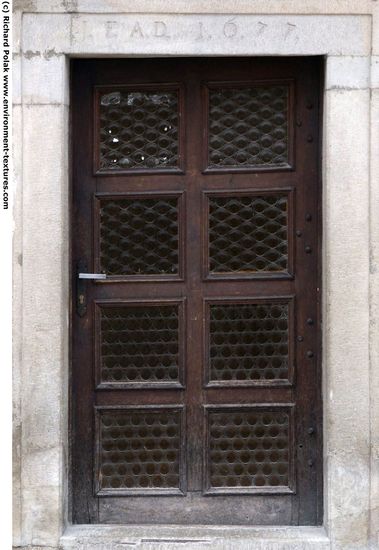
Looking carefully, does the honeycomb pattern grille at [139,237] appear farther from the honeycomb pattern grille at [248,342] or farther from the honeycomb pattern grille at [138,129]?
the honeycomb pattern grille at [248,342]

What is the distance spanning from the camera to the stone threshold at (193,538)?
18.0 feet

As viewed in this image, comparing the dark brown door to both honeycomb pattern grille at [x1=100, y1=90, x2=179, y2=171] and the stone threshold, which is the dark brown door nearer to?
honeycomb pattern grille at [x1=100, y1=90, x2=179, y2=171]

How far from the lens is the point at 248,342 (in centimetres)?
576

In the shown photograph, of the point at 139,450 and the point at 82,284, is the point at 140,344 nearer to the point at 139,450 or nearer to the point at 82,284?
the point at 82,284

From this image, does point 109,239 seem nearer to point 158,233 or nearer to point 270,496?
point 158,233

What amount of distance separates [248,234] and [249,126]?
2.03 ft

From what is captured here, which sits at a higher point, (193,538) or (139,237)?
(139,237)

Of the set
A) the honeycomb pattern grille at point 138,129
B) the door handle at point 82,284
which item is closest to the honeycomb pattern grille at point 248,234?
the honeycomb pattern grille at point 138,129

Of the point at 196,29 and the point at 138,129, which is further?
the point at 138,129

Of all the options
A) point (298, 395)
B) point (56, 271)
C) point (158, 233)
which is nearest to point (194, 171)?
point (158, 233)

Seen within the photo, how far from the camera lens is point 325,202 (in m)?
5.56

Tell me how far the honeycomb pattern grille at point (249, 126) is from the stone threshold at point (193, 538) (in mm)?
2071

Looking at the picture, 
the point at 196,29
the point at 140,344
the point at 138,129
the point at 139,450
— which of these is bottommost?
the point at 139,450

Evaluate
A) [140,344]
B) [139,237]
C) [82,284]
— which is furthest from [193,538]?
[139,237]
